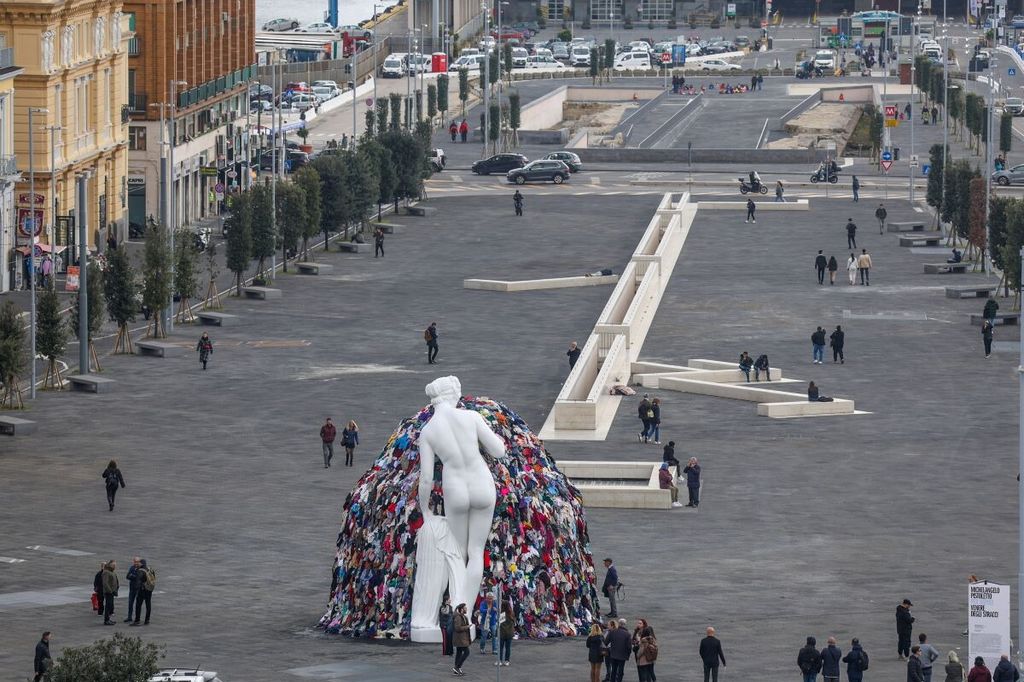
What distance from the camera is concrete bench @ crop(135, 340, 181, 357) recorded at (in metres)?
75.4

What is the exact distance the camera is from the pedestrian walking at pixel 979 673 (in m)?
37.1

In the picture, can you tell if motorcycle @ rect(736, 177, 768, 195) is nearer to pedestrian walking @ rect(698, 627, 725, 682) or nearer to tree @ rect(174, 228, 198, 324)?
tree @ rect(174, 228, 198, 324)

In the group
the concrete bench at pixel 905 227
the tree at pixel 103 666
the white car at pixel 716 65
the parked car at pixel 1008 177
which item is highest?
the white car at pixel 716 65

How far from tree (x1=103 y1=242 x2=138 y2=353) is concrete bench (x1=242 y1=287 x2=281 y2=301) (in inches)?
461

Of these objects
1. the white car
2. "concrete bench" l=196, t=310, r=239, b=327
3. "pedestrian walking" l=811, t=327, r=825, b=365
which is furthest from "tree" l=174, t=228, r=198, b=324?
the white car

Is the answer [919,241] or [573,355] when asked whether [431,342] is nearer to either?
[573,355]

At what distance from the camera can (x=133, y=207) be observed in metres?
108

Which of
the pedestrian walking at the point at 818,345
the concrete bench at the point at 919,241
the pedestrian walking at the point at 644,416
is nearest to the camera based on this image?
the pedestrian walking at the point at 644,416

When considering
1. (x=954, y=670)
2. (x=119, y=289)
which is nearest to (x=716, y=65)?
(x=119, y=289)

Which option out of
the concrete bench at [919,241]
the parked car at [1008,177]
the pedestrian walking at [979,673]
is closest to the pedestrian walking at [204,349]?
the concrete bench at [919,241]

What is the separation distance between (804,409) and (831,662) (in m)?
27.9

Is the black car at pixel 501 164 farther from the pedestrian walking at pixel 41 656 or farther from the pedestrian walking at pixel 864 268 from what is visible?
the pedestrian walking at pixel 41 656

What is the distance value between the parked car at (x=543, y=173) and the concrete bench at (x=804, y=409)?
202 ft

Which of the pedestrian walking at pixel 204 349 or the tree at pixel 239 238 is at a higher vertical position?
the tree at pixel 239 238
